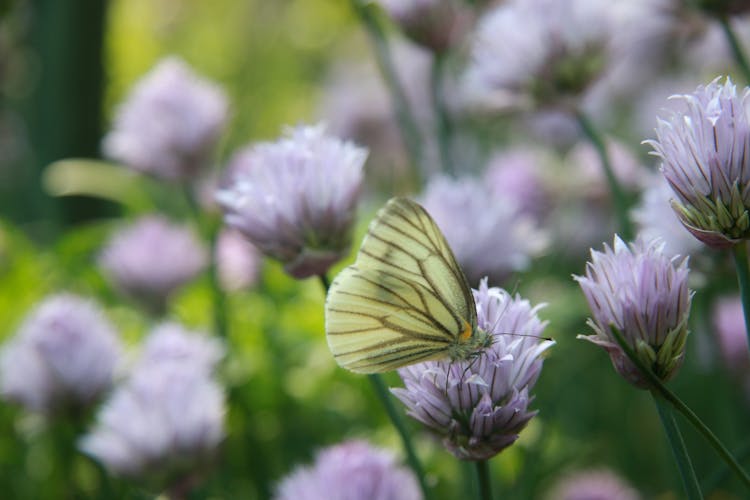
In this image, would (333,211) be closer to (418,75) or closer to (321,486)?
(321,486)

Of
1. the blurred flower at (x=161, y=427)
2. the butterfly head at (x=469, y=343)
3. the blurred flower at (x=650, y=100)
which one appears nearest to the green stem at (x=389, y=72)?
the blurred flower at (x=161, y=427)

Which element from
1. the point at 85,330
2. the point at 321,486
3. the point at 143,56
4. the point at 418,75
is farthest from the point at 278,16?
the point at 321,486

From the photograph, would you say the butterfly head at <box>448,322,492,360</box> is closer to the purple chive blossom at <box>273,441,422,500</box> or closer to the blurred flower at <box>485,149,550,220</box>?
the purple chive blossom at <box>273,441,422,500</box>

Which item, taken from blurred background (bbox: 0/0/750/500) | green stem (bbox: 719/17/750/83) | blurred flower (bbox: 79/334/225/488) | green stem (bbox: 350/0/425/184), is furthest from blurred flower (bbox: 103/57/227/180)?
green stem (bbox: 719/17/750/83)

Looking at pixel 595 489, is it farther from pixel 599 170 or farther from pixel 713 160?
pixel 713 160

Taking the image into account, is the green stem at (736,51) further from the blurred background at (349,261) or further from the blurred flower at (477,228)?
the blurred flower at (477,228)
